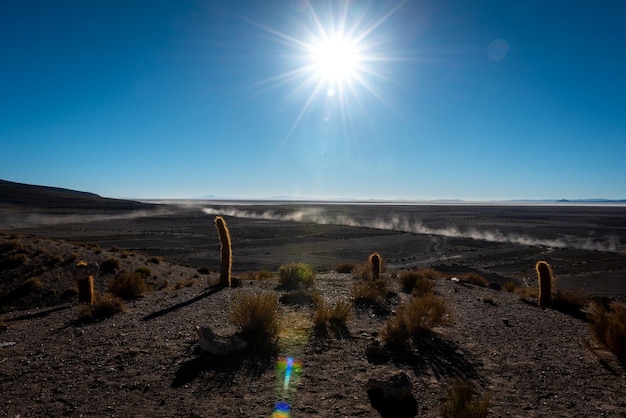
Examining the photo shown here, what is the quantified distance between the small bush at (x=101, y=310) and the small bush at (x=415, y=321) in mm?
7340

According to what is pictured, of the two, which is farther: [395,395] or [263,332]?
[263,332]

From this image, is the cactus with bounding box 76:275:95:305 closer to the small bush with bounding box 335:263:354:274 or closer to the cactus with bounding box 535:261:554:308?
the small bush with bounding box 335:263:354:274

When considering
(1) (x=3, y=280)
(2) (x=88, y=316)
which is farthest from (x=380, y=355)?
(1) (x=3, y=280)

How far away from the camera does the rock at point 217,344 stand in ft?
25.2

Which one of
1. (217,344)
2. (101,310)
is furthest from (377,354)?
(101,310)

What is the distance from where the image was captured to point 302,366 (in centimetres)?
737

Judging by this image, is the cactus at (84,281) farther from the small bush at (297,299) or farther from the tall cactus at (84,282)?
the small bush at (297,299)

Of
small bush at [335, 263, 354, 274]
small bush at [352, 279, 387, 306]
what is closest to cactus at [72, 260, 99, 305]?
small bush at [352, 279, 387, 306]

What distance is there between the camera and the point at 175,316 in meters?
11.1

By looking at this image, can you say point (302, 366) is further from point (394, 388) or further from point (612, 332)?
point (612, 332)

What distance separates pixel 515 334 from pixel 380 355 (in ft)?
13.1

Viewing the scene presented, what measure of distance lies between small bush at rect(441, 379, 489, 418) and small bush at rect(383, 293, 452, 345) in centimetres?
265

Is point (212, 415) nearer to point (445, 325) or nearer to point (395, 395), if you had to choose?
point (395, 395)

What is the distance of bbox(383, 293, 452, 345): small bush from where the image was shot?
8.57 m
